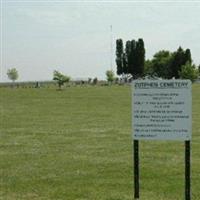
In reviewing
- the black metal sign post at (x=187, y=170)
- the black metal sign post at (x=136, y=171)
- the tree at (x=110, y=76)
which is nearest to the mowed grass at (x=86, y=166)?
the black metal sign post at (x=136, y=171)

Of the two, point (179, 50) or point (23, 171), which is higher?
point (179, 50)

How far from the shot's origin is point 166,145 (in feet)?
55.0

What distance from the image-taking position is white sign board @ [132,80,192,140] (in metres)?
8.80

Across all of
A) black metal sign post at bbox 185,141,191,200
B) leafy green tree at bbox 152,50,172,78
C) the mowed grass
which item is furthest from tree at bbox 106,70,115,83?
black metal sign post at bbox 185,141,191,200

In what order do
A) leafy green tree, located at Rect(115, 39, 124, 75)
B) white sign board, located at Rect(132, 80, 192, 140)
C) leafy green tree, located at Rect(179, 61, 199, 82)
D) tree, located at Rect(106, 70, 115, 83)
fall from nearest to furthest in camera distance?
white sign board, located at Rect(132, 80, 192, 140) < leafy green tree, located at Rect(179, 61, 199, 82) < tree, located at Rect(106, 70, 115, 83) < leafy green tree, located at Rect(115, 39, 124, 75)

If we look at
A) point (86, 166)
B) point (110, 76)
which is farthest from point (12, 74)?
point (86, 166)

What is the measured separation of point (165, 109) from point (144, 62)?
13534cm

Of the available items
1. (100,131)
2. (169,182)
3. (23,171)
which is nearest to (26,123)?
(100,131)

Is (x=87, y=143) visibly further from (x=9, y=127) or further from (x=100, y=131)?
(x=9, y=127)

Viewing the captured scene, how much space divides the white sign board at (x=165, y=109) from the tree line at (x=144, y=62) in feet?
408

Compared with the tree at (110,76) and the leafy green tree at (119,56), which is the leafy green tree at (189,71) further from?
the leafy green tree at (119,56)

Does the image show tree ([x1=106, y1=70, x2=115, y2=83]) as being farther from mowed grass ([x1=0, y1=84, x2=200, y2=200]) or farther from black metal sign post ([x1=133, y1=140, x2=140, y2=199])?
black metal sign post ([x1=133, y1=140, x2=140, y2=199])

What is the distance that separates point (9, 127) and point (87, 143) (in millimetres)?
7181

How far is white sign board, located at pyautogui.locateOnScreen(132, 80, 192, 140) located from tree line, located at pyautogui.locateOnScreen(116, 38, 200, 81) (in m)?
124
